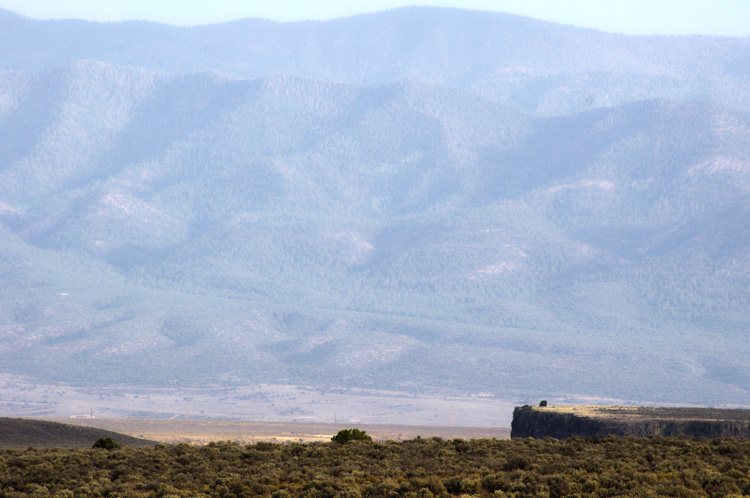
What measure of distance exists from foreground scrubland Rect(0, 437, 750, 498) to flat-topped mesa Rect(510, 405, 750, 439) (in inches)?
68.1

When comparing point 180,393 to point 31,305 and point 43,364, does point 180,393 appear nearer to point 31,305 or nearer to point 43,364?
point 43,364

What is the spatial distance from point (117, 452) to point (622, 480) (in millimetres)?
18363

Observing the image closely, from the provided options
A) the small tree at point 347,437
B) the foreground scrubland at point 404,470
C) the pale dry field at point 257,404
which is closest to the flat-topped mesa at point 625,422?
the foreground scrubland at point 404,470

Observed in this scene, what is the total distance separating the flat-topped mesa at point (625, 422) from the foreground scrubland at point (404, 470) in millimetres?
1729

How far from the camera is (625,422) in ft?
A: 120

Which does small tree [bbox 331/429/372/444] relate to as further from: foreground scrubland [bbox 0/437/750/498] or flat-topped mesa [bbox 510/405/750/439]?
flat-topped mesa [bbox 510/405/750/439]

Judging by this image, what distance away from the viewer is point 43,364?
562ft

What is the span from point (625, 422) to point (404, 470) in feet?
34.5

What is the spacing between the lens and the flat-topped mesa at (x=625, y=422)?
3512 cm

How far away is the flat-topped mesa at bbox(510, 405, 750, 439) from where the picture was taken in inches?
1383

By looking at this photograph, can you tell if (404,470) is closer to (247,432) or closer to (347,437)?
(347,437)

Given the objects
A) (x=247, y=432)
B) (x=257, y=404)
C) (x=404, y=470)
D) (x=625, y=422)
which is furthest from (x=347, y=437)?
(x=257, y=404)

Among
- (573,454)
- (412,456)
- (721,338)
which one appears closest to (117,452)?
(412,456)

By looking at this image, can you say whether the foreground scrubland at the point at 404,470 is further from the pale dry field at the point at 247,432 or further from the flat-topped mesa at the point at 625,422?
the pale dry field at the point at 247,432
